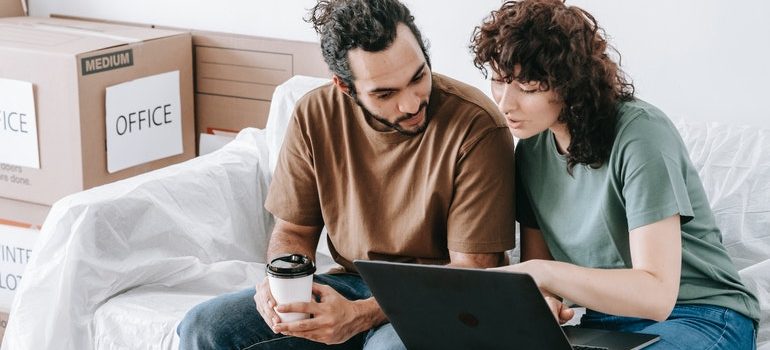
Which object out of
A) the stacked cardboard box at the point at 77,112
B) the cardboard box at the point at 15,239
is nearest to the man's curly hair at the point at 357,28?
the stacked cardboard box at the point at 77,112

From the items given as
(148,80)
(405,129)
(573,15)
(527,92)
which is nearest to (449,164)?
(405,129)

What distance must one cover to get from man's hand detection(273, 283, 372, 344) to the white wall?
25.9 inches

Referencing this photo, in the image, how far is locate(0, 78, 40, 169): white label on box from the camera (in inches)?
96.8

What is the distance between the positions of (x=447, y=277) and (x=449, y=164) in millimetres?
372

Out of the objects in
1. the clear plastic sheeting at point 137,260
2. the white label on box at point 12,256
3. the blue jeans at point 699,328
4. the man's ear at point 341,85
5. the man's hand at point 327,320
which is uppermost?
the man's ear at point 341,85

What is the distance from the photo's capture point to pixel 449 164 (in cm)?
160

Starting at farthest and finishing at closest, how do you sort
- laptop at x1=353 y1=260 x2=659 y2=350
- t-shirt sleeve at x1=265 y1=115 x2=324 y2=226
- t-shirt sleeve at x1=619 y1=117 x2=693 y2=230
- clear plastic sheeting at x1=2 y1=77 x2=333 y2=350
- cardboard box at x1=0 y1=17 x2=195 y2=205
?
cardboard box at x1=0 y1=17 x2=195 y2=205, clear plastic sheeting at x1=2 y1=77 x2=333 y2=350, t-shirt sleeve at x1=265 y1=115 x2=324 y2=226, t-shirt sleeve at x1=619 y1=117 x2=693 y2=230, laptop at x1=353 y1=260 x2=659 y2=350

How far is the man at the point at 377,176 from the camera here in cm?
154

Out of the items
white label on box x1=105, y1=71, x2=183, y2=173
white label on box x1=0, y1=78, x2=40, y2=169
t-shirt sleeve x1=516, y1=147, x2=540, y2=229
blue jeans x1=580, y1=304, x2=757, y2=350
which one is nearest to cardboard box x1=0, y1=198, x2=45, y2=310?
white label on box x1=0, y1=78, x2=40, y2=169

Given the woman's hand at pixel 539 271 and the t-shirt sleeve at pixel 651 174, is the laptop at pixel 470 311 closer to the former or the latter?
→ the woman's hand at pixel 539 271

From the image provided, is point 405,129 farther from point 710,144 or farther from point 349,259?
point 710,144

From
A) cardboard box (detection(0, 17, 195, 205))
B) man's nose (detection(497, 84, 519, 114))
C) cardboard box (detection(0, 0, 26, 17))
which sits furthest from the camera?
cardboard box (detection(0, 0, 26, 17))

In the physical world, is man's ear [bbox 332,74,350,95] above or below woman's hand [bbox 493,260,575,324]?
above

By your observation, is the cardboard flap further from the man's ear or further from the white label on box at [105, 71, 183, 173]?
the man's ear
